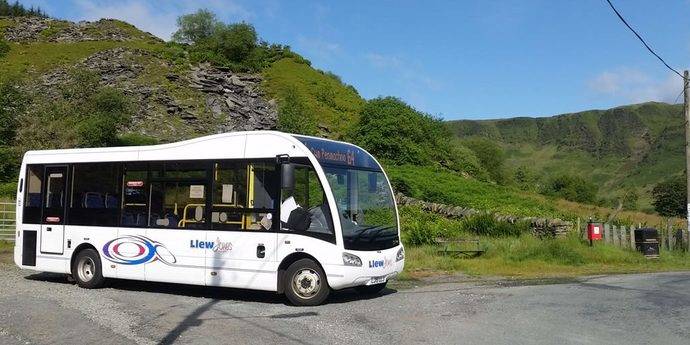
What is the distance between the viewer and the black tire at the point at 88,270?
1261 cm

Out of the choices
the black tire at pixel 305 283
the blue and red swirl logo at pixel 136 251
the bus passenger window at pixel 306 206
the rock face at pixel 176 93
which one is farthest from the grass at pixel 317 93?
the black tire at pixel 305 283

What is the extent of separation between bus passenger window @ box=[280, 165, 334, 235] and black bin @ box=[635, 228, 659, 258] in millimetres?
13247

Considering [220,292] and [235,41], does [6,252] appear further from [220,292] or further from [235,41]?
[235,41]

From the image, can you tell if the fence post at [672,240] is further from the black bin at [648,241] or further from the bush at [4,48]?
the bush at [4,48]

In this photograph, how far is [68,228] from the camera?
1307 centimetres

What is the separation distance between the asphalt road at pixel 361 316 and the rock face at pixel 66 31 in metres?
88.6

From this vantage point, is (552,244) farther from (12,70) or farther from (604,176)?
(604,176)

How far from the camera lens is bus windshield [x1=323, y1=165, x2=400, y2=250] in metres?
10.3

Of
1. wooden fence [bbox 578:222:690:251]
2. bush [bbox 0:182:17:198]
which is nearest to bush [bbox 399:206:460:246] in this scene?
wooden fence [bbox 578:222:690:251]

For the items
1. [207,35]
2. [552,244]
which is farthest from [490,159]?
[552,244]

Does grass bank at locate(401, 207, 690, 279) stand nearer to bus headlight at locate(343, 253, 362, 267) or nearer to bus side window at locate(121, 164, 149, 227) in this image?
bus headlight at locate(343, 253, 362, 267)

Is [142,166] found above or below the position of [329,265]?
above

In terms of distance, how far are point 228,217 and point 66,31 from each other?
9589 cm

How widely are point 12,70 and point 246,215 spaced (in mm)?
67611
